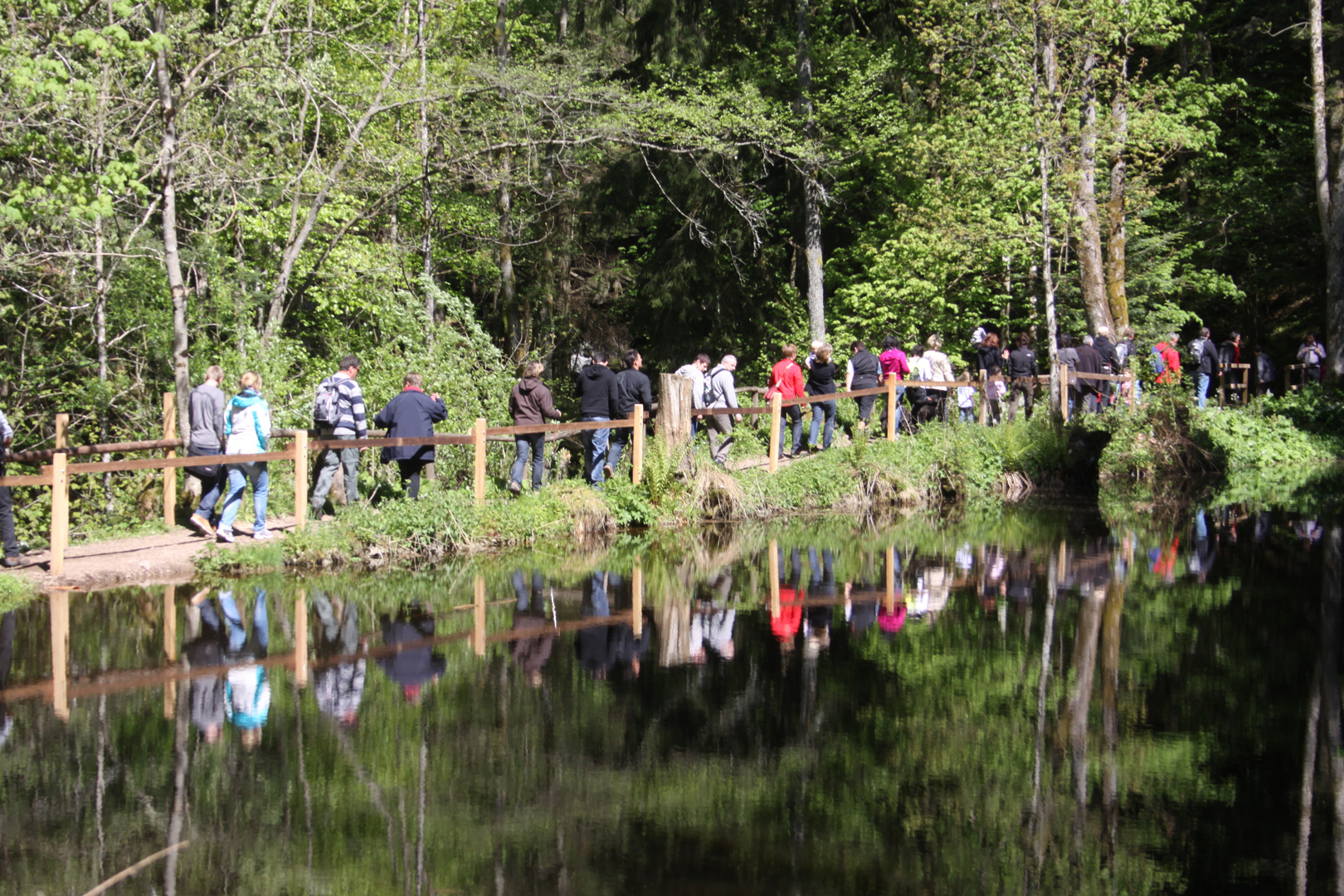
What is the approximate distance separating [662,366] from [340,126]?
9.91m

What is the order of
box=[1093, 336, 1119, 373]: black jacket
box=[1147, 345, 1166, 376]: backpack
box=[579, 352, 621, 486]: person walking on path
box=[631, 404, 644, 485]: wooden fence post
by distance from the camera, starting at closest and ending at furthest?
box=[631, 404, 644, 485]: wooden fence post → box=[579, 352, 621, 486]: person walking on path → box=[1147, 345, 1166, 376]: backpack → box=[1093, 336, 1119, 373]: black jacket

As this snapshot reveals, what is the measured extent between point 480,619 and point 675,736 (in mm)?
3599

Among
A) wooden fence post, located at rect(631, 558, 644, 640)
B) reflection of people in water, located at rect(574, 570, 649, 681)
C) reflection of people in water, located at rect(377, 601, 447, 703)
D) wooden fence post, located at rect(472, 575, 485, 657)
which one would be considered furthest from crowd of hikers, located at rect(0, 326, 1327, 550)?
reflection of people in water, located at rect(574, 570, 649, 681)

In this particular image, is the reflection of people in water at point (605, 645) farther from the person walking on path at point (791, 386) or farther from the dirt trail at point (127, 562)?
the person walking on path at point (791, 386)

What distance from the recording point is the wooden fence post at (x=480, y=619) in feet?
33.6

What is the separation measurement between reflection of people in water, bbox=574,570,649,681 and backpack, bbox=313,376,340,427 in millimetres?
4539

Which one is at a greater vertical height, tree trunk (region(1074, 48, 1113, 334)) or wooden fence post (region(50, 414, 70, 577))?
tree trunk (region(1074, 48, 1113, 334))

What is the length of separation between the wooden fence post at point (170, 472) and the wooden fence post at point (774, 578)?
20.7 ft

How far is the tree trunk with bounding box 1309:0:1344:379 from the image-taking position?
992 inches

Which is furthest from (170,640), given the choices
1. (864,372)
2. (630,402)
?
(864,372)

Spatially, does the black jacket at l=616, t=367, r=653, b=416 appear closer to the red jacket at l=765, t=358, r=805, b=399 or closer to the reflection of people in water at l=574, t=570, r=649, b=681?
the red jacket at l=765, t=358, r=805, b=399

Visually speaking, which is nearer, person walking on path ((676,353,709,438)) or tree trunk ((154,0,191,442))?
tree trunk ((154,0,191,442))

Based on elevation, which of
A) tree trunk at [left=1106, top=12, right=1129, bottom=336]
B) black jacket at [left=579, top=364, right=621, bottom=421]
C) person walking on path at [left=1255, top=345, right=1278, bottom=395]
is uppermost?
tree trunk at [left=1106, top=12, right=1129, bottom=336]

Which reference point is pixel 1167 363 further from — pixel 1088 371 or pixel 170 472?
pixel 170 472
